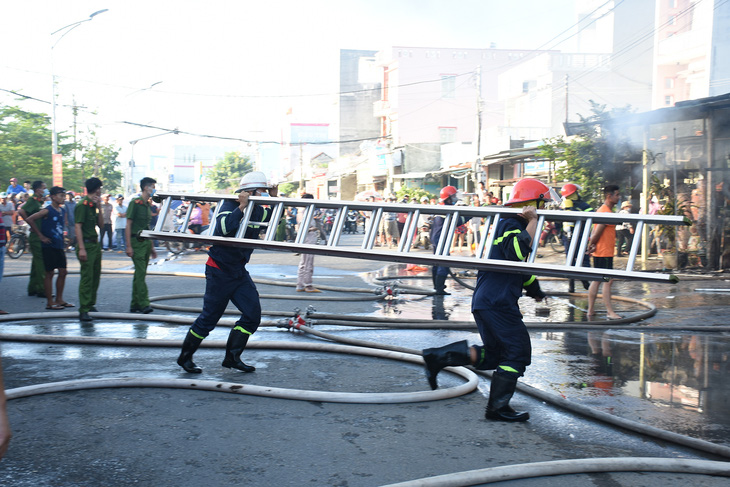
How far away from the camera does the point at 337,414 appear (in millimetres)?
4762

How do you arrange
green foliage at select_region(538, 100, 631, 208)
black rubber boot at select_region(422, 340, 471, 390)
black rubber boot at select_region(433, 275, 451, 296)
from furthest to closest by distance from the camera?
green foliage at select_region(538, 100, 631, 208), black rubber boot at select_region(433, 275, 451, 296), black rubber boot at select_region(422, 340, 471, 390)

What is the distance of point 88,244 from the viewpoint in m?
8.66

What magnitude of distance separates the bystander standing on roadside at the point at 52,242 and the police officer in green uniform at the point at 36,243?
31 centimetres

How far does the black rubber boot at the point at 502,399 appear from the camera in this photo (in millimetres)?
4590

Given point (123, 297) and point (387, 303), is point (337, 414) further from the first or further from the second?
point (123, 297)

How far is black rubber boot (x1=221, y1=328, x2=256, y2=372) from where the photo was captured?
590 cm

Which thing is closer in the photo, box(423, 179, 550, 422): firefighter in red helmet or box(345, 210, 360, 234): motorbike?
box(423, 179, 550, 422): firefighter in red helmet

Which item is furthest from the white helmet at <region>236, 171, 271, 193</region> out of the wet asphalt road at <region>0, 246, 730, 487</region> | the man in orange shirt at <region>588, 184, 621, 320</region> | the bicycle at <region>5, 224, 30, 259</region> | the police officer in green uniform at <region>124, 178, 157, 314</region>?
the bicycle at <region>5, 224, 30, 259</region>

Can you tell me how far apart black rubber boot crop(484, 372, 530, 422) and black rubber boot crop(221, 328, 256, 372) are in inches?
90.9

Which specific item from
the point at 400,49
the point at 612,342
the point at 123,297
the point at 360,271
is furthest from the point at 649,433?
the point at 400,49

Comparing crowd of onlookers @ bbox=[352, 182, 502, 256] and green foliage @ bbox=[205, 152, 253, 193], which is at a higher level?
green foliage @ bbox=[205, 152, 253, 193]

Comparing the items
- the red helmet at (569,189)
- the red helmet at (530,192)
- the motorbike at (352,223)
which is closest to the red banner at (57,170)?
the motorbike at (352,223)

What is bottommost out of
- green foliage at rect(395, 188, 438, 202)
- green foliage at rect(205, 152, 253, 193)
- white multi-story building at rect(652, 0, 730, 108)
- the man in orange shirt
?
the man in orange shirt

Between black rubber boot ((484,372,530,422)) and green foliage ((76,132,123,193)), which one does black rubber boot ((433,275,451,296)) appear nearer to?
black rubber boot ((484,372,530,422))
